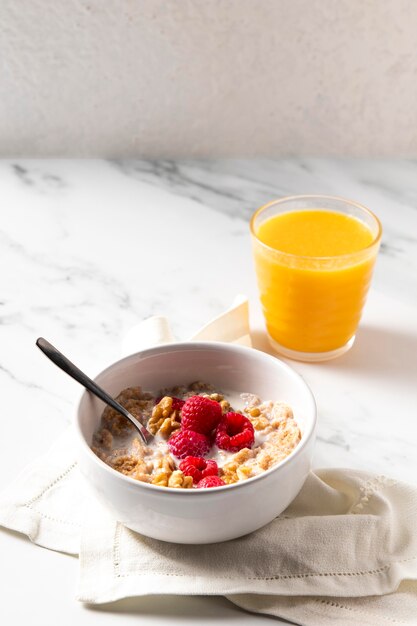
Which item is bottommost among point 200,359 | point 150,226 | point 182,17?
point 150,226

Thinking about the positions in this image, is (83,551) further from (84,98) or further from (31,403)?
(84,98)

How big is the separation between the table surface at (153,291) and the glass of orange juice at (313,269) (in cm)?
4

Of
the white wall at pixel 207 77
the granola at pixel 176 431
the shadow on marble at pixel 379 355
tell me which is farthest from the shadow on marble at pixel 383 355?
the white wall at pixel 207 77

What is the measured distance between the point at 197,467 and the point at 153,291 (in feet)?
1.85

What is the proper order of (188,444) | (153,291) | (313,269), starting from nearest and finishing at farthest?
(188,444) → (313,269) → (153,291)

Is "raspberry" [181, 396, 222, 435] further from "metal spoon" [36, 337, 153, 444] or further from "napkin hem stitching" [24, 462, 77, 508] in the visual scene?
"napkin hem stitching" [24, 462, 77, 508]

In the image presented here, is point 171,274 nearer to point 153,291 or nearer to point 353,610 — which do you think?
point 153,291

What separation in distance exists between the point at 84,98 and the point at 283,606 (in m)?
1.23

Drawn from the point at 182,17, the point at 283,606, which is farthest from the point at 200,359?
the point at 182,17

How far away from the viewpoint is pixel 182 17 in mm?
1738

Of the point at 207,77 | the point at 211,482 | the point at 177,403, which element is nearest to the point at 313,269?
the point at 177,403

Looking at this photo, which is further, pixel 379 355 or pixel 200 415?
pixel 379 355

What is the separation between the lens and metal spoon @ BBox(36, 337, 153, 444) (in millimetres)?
1031

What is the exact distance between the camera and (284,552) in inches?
37.5
